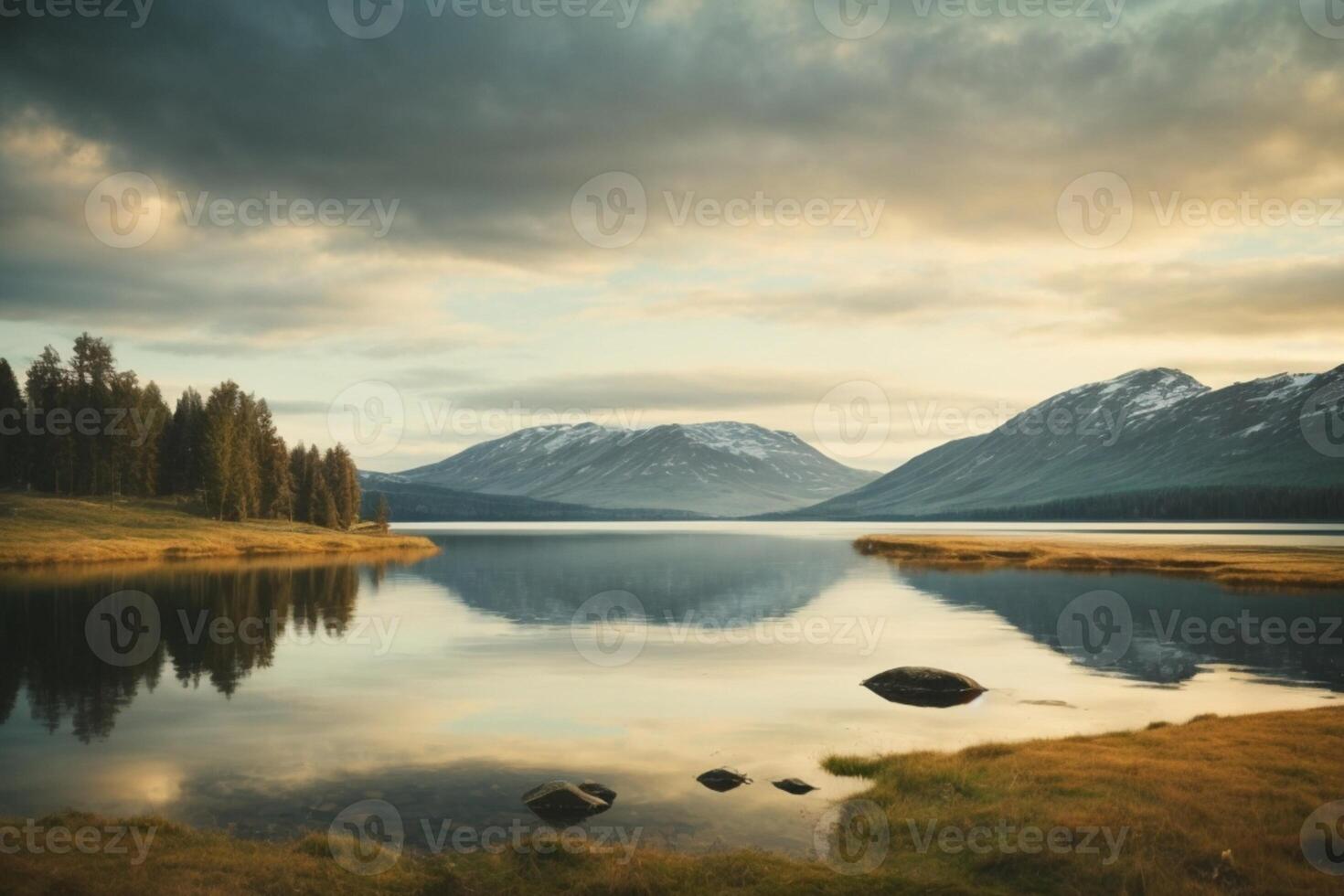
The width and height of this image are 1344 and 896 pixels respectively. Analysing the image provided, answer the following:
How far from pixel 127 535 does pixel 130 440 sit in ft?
110

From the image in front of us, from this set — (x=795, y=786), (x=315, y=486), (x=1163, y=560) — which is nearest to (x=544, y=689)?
(x=795, y=786)

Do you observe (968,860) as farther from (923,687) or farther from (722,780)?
(923,687)

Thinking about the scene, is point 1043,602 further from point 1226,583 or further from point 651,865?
point 651,865

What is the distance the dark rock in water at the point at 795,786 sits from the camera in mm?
27859

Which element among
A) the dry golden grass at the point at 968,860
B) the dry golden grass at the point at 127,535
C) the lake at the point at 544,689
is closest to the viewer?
the dry golden grass at the point at 968,860

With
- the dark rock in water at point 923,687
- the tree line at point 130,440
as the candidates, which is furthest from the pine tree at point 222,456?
the dark rock in water at point 923,687

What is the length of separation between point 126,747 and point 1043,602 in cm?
7945

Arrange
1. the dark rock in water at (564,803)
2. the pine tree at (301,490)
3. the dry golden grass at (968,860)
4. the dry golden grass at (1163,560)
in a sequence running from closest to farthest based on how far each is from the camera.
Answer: the dry golden grass at (968,860), the dark rock in water at (564,803), the dry golden grass at (1163,560), the pine tree at (301,490)

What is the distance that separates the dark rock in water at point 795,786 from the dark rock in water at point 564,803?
5.80 metres

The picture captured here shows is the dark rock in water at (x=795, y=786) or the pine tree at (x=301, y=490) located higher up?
the pine tree at (x=301, y=490)

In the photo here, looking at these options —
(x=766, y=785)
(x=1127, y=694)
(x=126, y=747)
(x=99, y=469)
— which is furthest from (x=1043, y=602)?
(x=99, y=469)

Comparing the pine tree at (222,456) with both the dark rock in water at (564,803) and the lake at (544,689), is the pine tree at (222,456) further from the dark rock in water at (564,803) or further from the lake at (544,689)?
the dark rock in water at (564,803)

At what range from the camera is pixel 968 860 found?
2031 centimetres

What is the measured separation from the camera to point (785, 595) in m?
98.4
